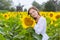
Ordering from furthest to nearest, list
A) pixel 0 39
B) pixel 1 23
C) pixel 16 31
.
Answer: pixel 1 23
pixel 16 31
pixel 0 39

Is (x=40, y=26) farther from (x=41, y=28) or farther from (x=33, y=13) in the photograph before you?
(x=33, y=13)

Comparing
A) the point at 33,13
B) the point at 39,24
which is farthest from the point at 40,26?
the point at 33,13

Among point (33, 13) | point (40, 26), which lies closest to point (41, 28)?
point (40, 26)

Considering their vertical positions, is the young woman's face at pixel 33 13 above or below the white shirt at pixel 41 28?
above

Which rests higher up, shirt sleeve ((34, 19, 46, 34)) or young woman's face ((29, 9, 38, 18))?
young woman's face ((29, 9, 38, 18))

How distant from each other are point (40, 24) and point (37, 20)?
2.1 inches

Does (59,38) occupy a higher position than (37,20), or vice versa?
(37,20)

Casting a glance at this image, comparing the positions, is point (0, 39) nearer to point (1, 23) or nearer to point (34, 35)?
point (34, 35)

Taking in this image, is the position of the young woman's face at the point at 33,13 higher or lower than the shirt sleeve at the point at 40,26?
higher

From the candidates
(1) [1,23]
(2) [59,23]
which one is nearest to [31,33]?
(2) [59,23]

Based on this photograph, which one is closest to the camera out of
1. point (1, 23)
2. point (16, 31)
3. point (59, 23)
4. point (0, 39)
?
point (0, 39)

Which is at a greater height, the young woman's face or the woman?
the young woman's face

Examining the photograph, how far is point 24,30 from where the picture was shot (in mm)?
2121

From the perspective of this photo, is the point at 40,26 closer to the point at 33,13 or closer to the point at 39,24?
the point at 39,24
